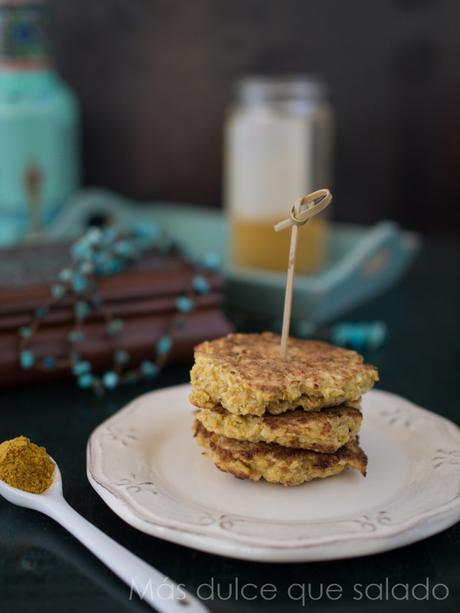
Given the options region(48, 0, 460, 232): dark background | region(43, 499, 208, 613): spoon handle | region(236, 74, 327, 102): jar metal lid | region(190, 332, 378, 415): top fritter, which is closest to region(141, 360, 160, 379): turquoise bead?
region(190, 332, 378, 415): top fritter

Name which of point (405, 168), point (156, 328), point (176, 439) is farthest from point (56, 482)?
point (405, 168)

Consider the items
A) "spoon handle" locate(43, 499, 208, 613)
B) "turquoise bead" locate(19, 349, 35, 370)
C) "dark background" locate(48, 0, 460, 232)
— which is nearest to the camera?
"spoon handle" locate(43, 499, 208, 613)

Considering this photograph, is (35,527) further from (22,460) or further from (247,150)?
(247,150)

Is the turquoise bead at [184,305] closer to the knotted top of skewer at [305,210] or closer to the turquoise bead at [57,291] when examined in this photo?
the turquoise bead at [57,291]

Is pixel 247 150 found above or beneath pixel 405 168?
above

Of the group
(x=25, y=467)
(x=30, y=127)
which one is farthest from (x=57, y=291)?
(x=30, y=127)

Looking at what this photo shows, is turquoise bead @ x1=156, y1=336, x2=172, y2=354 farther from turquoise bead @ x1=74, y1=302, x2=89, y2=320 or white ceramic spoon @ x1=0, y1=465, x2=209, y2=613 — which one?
white ceramic spoon @ x1=0, y1=465, x2=209, y2=613
